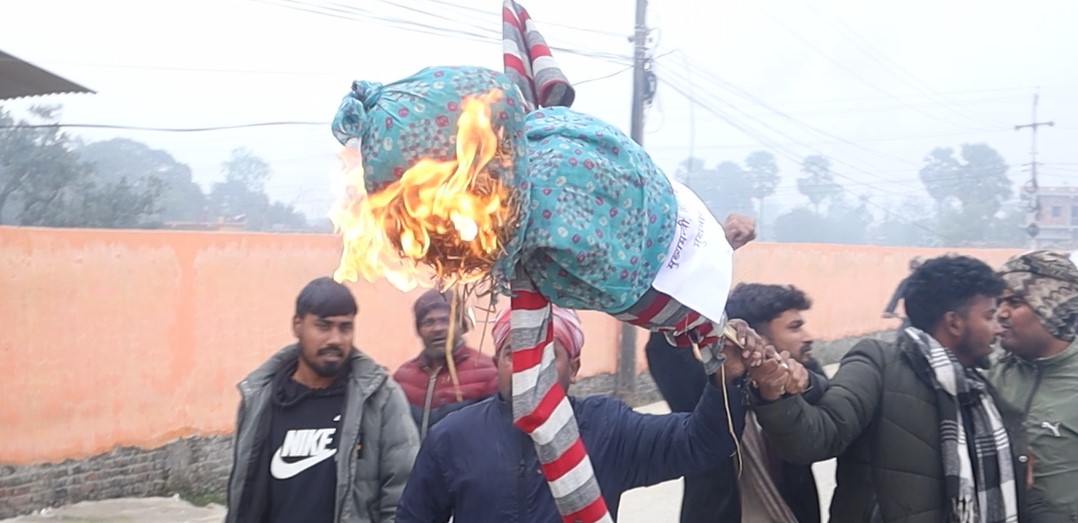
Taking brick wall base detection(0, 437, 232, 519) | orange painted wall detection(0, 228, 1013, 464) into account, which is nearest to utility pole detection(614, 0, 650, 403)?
orange painted wall detection(0, 228, 1013, 464)

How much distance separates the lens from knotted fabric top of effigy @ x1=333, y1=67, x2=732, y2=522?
1527 millimetres

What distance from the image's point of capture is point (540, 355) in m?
1.72

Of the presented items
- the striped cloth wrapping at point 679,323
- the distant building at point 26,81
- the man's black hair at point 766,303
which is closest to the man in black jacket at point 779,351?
the man's black hair at point 766,303

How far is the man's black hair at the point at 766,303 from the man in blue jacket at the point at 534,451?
0.56 meters

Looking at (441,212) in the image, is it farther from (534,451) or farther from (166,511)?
(166,511)

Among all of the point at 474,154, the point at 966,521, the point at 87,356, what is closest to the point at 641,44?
the point at 87,356

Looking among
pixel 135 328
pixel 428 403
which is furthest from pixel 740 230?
pixel 135 328

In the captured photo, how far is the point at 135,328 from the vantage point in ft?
22.9

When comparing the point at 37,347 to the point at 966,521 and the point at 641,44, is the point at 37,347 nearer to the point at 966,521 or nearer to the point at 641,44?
the point at 966,521

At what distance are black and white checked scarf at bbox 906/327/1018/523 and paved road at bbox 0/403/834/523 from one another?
11.5 feet

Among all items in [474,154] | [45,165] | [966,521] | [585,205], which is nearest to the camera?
[474,154]

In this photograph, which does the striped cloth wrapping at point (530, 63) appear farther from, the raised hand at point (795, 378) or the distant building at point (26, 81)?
the distant building at point (26, 81)

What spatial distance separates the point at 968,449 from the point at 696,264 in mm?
1190

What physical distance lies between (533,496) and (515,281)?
0.82 m
